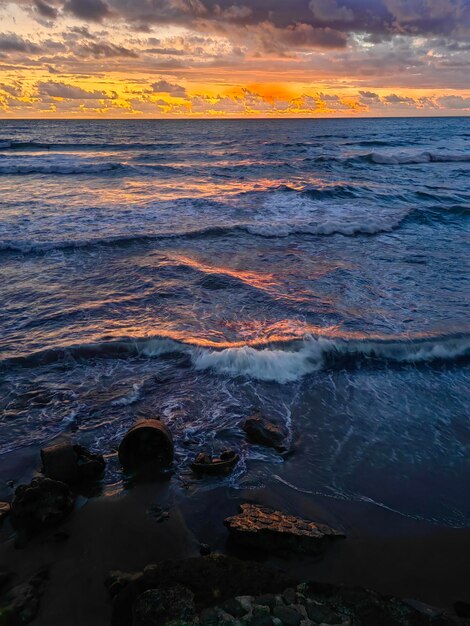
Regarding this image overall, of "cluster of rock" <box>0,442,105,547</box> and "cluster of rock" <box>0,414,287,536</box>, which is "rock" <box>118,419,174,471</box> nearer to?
"cluster of rock" <box>0,414,287,536</box>

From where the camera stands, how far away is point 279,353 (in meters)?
7.46

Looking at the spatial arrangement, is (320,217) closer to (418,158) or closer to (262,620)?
(262,620)

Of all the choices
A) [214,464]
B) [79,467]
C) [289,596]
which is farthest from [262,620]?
[79,467]

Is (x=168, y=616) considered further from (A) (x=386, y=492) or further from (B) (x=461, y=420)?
(B) (x=461, y=420)

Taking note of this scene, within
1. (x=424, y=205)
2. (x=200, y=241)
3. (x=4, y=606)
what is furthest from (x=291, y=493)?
(x=424, y=205)

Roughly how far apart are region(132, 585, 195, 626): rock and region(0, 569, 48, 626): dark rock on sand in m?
0.88

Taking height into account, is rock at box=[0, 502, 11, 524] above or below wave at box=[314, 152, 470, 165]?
above

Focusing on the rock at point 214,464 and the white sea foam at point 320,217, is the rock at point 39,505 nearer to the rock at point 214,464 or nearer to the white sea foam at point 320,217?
the rock at point 214,464

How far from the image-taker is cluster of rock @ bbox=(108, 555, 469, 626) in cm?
302

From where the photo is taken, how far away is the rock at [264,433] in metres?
5.50

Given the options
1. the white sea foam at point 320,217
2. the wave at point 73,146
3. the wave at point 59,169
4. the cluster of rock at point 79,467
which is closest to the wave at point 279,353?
the cluster of rock at point 79,467

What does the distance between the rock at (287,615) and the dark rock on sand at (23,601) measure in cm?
183

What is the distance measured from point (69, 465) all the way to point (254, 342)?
3.94 meters

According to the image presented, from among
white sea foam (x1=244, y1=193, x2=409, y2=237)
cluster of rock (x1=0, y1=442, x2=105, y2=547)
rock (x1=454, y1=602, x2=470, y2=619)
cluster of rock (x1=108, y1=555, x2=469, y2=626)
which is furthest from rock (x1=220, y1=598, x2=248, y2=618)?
white sea foam (x1=244, y1=193, x2=409, y2=237)
